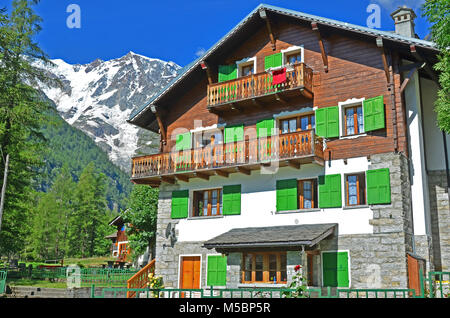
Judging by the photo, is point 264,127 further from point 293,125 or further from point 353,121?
point 353,121

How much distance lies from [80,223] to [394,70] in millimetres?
49067

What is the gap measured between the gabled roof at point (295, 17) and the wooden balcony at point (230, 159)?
2.85 metres

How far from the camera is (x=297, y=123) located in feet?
63.4

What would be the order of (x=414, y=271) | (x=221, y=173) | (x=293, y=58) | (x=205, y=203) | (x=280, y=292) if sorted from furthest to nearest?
1. (x=205, y=203)
2. (x=293, y=58)
3. (x=221, y=173)
4. (x=414, y=271)
5. (x=280, y=292)

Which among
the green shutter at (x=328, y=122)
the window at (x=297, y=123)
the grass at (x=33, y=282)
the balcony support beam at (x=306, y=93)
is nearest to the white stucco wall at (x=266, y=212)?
the green shutter at (x=328, y=122)

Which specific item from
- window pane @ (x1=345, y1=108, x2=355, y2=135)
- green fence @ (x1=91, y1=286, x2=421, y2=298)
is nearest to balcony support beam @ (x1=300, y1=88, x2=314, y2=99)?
window pane @ (x1=345, y1=108, x2=355, y2=135)

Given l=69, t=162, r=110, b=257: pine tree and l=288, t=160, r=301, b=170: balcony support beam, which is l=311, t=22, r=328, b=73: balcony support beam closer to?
l=288, t=160, r=301, b=170: balcony support beam

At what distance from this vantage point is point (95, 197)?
62906mm

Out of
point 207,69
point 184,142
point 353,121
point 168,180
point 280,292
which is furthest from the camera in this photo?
point 184,142

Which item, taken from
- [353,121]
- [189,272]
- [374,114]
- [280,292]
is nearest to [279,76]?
[353,121]

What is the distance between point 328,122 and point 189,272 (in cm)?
830

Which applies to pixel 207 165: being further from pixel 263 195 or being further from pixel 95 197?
pixel 95 197

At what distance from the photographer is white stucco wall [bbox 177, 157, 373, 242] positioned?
17.0 m
